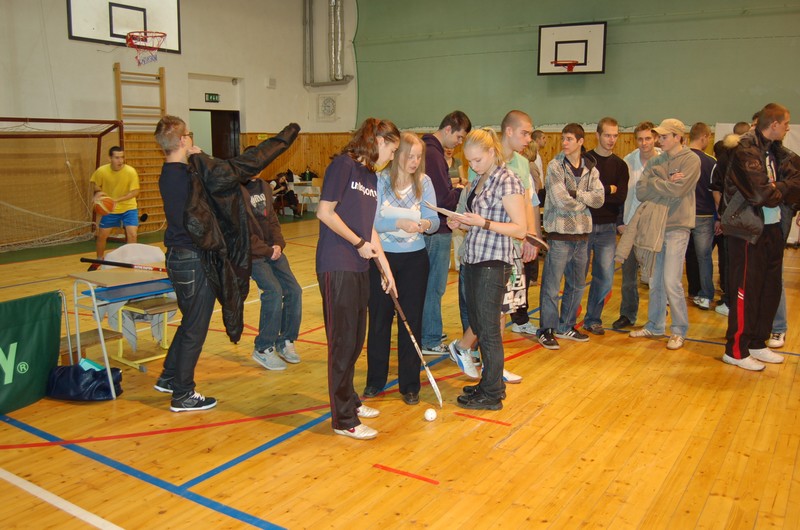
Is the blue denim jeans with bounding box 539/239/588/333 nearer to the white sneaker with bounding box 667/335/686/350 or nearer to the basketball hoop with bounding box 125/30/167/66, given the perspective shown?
the white sneaker with bounding box 667/335/686/350

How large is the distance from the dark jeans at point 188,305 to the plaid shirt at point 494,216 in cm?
173

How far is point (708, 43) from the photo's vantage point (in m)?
13.1

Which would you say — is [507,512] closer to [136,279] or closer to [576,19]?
[136,279]

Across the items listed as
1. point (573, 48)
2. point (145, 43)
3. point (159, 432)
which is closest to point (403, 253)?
point (159, 432)

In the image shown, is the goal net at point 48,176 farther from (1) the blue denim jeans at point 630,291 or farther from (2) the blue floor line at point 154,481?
(1) the blue denim jeans at point 630,291

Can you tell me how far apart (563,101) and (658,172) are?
373 inches

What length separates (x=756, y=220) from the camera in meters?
5.07

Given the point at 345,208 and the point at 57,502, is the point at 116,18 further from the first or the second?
the point at 57,502

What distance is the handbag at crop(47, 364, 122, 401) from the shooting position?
15.0 ft

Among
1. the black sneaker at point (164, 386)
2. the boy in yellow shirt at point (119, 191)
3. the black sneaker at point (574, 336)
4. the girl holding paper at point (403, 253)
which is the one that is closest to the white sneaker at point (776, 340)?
the black sneaker at point (574, 336)

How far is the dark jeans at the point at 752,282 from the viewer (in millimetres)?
5184

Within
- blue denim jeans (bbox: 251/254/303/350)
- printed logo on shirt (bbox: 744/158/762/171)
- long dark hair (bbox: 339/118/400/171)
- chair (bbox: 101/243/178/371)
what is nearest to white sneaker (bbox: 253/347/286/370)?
blue denim jeans (bbox: 251/254/303/350)

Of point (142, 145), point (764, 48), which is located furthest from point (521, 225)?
point (142, 145)

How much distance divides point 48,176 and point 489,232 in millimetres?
10936
